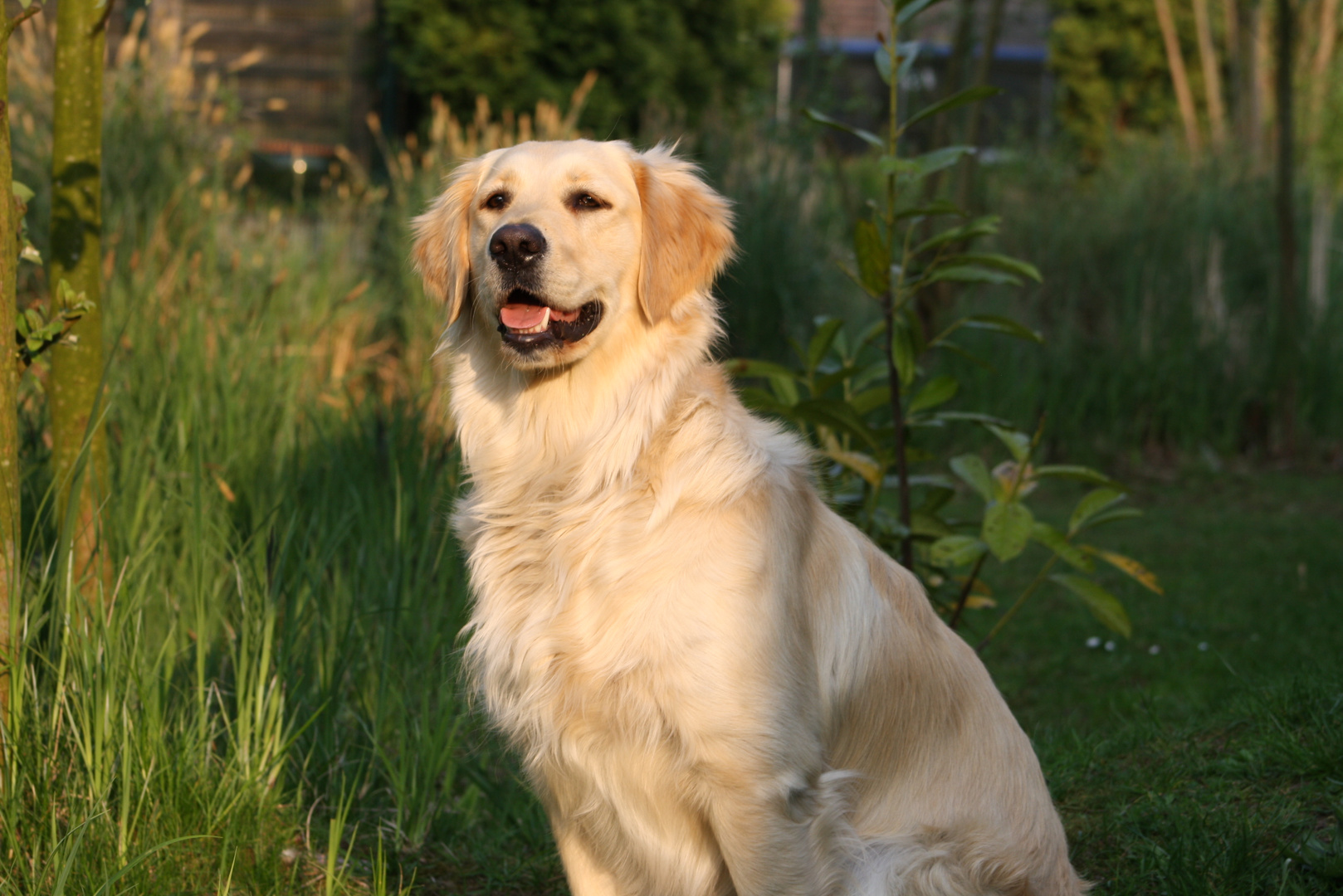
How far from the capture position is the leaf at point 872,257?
327 centimetres

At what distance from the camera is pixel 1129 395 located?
25.3 ft

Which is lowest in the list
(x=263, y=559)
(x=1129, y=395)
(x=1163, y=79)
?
(x=1129, y=395)

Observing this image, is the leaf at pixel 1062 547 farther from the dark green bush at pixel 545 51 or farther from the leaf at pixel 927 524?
the dark green bush at pixel 545 51

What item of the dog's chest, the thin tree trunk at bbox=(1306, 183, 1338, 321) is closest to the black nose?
the dog's chest

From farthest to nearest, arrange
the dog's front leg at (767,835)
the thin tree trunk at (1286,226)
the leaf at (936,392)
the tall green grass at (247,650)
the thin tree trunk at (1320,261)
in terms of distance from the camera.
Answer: the thin tree trunk at (1320,261)
the thin tree trunk at (1286,226)
the leaf at (936,392)
the tall green grass at (247,650)
the dog's front leg at (767,835)

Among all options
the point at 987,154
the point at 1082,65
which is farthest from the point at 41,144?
the point at 1082,65

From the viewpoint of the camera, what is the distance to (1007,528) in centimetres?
328

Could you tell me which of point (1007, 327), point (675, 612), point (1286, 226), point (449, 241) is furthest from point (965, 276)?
point (1286, 226)

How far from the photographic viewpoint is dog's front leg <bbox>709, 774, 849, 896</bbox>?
2.09m

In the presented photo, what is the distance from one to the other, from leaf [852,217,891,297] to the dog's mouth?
1.03 metres

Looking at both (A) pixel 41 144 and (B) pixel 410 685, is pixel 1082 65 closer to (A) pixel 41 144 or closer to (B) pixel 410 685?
(A) pixel 41 144

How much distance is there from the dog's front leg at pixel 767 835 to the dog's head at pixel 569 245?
0.97m

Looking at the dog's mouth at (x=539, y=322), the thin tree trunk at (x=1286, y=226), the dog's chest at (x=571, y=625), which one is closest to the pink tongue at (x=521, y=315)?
the dog's mouth at (x=539, y=322)

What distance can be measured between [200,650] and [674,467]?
3.85ft
